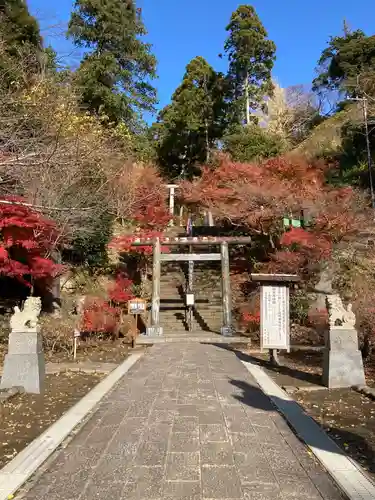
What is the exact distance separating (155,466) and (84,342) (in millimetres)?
8914

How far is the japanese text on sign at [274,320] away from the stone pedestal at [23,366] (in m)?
4.66

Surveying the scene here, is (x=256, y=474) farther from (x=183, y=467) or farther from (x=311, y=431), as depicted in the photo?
(x=311, y=431)

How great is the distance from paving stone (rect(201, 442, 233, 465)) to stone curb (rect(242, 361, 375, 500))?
2.74 feet

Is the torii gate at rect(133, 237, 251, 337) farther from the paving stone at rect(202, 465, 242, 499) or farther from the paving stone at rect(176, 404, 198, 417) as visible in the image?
the paving stone at rect(202, 465, 242, 499)

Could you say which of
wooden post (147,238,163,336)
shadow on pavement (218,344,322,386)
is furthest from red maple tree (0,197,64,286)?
shadow on pavement (218,344,322,386)

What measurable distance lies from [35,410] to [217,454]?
304 centimetres

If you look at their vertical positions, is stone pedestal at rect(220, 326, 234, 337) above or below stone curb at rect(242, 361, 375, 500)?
above

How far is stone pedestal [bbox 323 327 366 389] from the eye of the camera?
7.14 meters

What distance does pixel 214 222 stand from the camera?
29844 millimetres

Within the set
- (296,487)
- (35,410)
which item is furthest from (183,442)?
(35,410)

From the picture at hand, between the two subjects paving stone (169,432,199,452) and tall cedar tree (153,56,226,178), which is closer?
paving stone (169,432,199,452)

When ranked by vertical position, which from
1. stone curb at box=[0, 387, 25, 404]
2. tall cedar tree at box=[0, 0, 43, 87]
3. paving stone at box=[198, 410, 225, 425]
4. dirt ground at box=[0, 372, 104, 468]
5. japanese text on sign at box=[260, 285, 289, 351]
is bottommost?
dirt ground at box=[0, 372, 104, 468]

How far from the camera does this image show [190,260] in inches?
658

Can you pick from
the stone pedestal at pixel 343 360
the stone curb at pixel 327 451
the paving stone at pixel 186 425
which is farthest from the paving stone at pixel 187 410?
the stone pedestal at pixel 343 360
